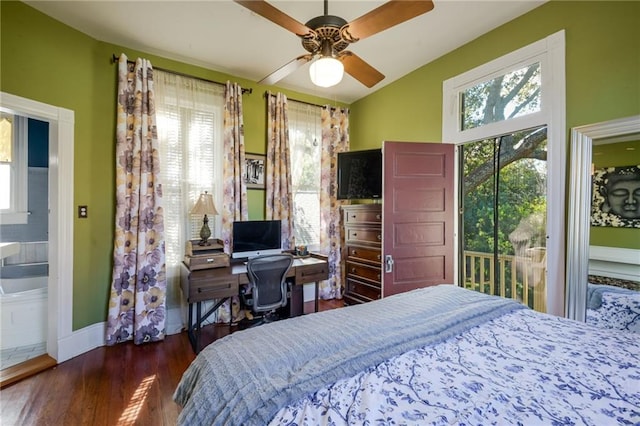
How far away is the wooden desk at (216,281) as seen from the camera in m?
2.54

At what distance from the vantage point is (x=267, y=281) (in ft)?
9.12

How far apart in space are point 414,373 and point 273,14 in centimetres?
185

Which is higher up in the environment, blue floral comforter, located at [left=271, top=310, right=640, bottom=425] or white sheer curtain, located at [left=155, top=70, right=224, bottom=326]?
white sheer curtain, located at [left=155, top=70, right=224, bottom=326]

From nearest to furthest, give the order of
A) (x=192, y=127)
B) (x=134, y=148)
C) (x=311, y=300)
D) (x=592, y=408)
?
1. (x=592, y=408)
2. (x=134, y=148)
3. (x=192, y=127)
4. (x=311, y=300)

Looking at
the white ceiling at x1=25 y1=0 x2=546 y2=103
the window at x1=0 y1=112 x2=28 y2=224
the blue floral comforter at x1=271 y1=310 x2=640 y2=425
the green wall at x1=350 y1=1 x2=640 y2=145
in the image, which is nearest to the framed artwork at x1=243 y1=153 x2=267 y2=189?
the white ceiling at x1=25 y1=0 x2=546 y2=103

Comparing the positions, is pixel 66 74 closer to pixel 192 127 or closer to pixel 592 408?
pixel 192 127

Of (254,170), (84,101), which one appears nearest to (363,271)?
(254,170)

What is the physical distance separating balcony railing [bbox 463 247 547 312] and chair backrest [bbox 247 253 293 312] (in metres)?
2.08

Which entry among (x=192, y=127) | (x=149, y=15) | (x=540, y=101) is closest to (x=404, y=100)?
(x=540, y=101)

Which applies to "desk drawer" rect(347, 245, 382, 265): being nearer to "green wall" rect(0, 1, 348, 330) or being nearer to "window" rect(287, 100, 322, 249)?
"window" rect(287, 100, 322, 249)

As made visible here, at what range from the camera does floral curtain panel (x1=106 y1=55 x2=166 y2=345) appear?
270cm

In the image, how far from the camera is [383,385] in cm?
96

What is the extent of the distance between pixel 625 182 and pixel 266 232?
305cm

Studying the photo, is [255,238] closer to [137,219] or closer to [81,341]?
[137,219]
